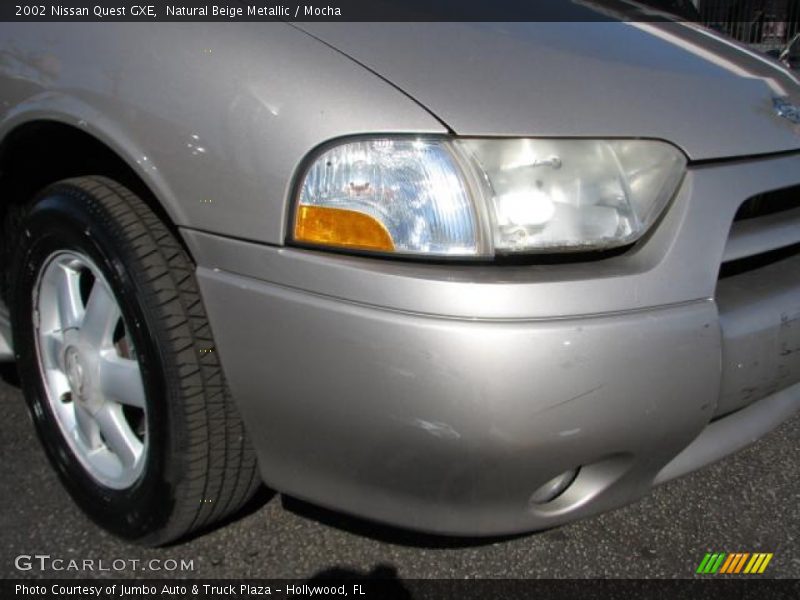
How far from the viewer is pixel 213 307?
1498mm

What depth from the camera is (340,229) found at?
138 cm

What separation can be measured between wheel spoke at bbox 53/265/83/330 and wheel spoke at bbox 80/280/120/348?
2.4 inches

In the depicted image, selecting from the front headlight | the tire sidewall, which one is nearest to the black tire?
the tire sidewall

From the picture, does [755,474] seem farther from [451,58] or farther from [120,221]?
[120,221]

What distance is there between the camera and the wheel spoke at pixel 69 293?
1896mm

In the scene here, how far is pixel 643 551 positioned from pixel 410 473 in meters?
0.82

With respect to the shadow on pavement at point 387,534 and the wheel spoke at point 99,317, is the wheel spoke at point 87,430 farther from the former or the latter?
the shadow on pavement at point 387,534

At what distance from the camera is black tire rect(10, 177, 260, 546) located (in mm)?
1555

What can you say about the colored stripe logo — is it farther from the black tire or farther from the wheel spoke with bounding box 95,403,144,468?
the wheel spoke with bounding box 95,403,144,468

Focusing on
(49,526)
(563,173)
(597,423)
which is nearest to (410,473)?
(597,423)

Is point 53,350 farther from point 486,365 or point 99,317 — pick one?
point 486,365

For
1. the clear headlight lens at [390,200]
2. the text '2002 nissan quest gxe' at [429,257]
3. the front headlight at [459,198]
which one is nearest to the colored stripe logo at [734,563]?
the text '2002 nissan quest gxe' at [429,257]

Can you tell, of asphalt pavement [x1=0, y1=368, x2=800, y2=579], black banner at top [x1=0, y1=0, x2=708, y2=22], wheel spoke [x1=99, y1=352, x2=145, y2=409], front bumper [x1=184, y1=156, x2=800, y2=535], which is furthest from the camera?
asphalt pavement [x1=0, y1=368, x2=800, y2=579]

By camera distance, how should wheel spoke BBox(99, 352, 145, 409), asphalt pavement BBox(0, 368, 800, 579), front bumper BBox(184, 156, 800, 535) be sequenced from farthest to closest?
asphalt pavement BBox(0, 368, 800, 579), wheel spoke BBox(99, 352, 145, 409), front bumper BBox(184, 156, 800, 535)
